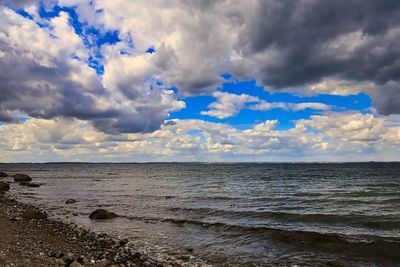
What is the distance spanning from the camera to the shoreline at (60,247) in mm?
11867

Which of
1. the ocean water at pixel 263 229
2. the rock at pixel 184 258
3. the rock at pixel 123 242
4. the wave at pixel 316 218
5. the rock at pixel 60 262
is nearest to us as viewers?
the rock at pixel 60 262

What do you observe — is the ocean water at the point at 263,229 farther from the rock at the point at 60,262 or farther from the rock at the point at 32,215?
the rock at the point at 60,262

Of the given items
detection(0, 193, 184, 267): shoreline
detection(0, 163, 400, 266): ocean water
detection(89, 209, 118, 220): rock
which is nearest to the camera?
detection(0, 193, 184, 267): shoreline

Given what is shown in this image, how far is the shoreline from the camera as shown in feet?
38.9

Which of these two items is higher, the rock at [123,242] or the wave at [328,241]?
the wave at [328,241]

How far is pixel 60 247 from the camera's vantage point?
14.9 m

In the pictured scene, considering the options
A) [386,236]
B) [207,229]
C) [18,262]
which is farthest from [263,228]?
[18,262]

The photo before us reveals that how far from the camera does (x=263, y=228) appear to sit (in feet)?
68.6

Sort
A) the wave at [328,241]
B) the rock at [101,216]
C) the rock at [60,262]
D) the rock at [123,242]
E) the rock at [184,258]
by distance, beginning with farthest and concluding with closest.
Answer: the rock at [101,216], the rock at [123,242], the wave at [328,241], the rock at [184,258], the rock at [60,262]

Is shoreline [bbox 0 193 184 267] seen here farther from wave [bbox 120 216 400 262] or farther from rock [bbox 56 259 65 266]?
wave [bbox 120 216 400 262]

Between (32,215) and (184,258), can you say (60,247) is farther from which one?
(32,215)

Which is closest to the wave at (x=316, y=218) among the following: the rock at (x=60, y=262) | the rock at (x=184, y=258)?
the rock at (x=184, y=258)

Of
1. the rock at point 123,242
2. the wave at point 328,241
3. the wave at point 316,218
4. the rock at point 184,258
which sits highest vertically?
the wave at point 316,218

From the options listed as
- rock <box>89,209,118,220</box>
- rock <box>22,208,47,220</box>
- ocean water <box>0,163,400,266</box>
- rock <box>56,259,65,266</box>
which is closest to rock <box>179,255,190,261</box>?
ocean water <box>0,163,400,266</box>
